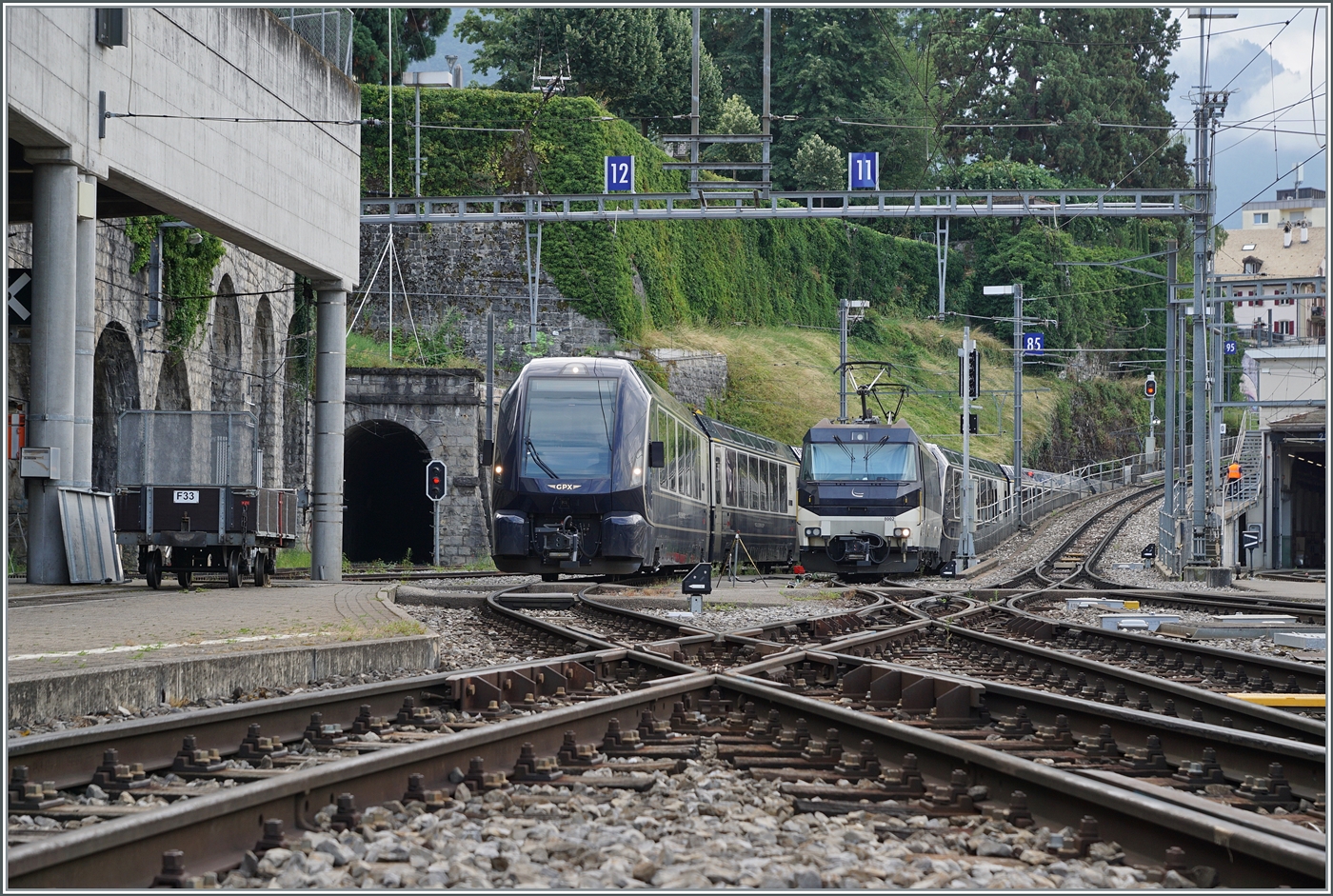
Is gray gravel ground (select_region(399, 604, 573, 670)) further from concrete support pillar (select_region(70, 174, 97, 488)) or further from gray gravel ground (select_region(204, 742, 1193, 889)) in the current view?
gray gravel ground (select_region(204, 742, 1193, 889))

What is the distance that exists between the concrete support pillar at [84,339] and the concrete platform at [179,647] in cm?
184

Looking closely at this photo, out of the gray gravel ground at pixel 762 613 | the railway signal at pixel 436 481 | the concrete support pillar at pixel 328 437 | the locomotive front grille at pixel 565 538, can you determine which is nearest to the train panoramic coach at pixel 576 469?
the locomotive front grille at pixel 565 538

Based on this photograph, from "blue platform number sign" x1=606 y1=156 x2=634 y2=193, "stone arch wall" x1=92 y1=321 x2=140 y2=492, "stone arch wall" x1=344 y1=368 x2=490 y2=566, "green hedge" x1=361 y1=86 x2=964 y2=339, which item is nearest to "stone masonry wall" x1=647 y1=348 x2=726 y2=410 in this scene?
"green hedge" x1=361 y1=86 x2=964 y2=339

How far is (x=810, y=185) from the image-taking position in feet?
Answer: 237

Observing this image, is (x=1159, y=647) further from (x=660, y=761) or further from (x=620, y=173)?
(x=620, y=173)

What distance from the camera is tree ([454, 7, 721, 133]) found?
57.7 metres

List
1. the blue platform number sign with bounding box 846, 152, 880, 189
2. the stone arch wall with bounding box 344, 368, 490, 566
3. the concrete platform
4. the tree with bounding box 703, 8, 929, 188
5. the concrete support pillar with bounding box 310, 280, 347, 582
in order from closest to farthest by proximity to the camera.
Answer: the concrete platform → the concrete support pillar with bounding box 310, 280, 347, 582 → the blue platform number sign with bounding box 846, 152, 880, 189 → the stone arch wall with bounding box 344, 368, 490, 566 → the tree with bounding box 703, 8, 929, 188

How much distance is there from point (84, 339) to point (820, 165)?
→ 5546cm

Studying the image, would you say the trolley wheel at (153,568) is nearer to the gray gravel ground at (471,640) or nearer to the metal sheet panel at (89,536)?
the metal sheet panel at (89,536)

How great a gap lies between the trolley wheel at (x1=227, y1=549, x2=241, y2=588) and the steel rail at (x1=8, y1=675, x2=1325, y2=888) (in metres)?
15.2

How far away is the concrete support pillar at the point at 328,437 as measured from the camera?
25.0 metres

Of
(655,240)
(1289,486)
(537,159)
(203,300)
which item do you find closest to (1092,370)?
(1289,486)

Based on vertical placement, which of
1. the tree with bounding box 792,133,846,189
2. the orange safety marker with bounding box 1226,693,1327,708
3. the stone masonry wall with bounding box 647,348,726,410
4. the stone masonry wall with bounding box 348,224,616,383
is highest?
the tree with bounding box 792,133,846,189

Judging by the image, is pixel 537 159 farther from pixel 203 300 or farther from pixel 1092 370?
pixel 1092 370
